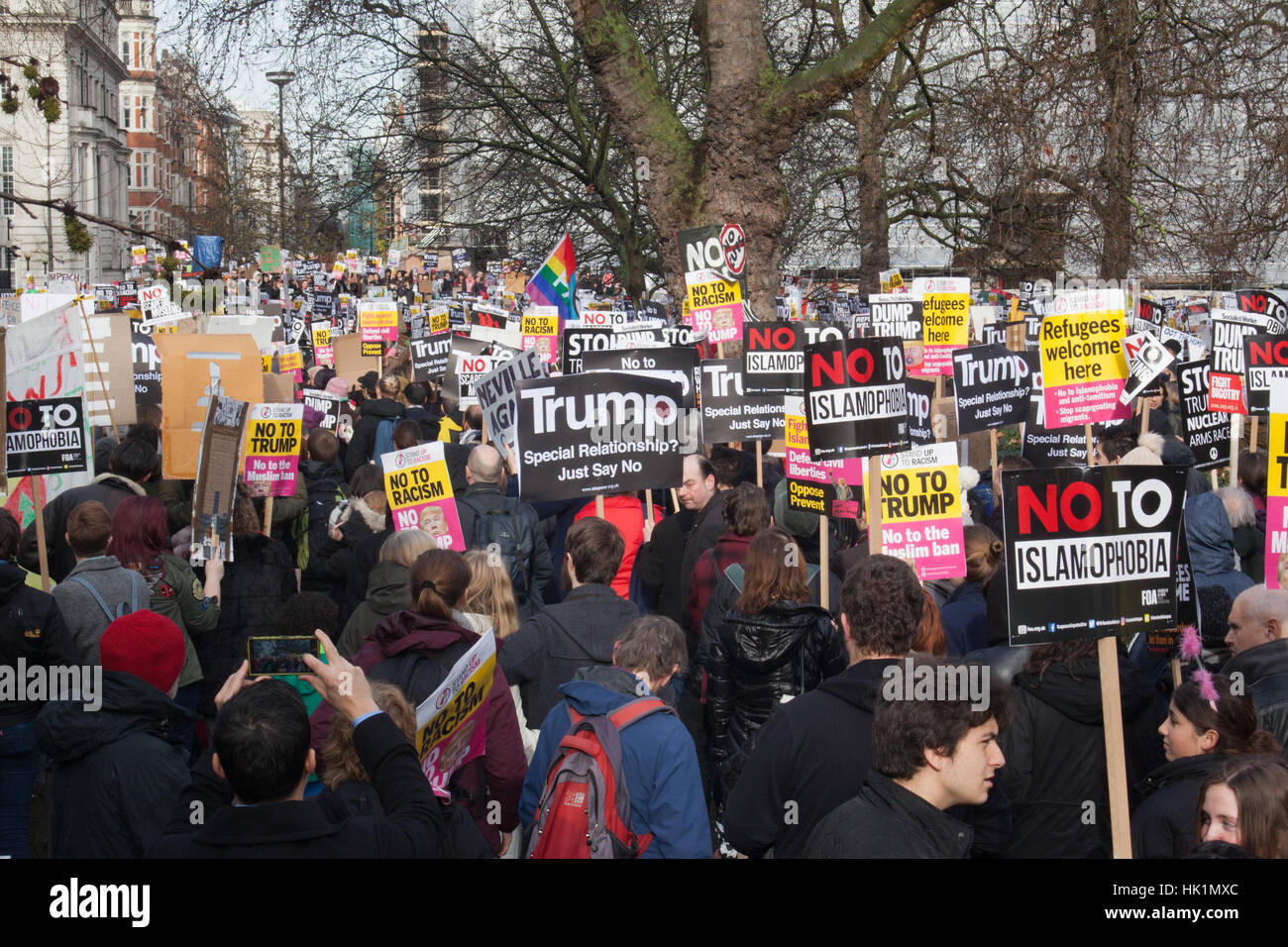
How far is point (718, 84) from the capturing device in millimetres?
12328

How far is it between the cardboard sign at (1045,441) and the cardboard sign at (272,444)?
530 cm

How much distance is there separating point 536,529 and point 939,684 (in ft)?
12.7

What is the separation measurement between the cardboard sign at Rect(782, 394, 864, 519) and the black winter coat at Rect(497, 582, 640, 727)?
189 centimetres

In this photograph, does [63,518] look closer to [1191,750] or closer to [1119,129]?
[1191,750]

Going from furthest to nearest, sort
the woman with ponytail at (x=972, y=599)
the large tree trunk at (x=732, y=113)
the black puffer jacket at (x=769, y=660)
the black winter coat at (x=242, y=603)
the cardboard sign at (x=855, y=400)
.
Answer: the large tree trunk at (x=732, y=113) < the black winter coat at (x=242, y=603) < the cardboard sign at (x=855, y=400) < the woman with ponytail at (x=972, y=599) < the black puffer jacket at (x=769, y=660)

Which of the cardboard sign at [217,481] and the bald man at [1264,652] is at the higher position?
the cardboard sign at [217,481]

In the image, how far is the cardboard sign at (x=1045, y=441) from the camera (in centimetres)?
972

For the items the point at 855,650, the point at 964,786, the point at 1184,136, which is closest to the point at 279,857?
the point at 964,786

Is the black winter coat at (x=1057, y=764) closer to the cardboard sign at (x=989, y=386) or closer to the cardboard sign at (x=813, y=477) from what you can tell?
the cardboard sign at (x=813, y=477)

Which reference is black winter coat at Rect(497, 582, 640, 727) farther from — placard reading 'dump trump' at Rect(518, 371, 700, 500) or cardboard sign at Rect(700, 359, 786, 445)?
cardboard sign at Rect(700, 359, 786, 445)

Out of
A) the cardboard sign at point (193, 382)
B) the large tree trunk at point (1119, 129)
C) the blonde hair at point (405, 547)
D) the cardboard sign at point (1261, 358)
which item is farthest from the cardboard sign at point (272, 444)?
the large tree trunk at point (1119, 129)

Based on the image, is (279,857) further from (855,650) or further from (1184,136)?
(1184,136)

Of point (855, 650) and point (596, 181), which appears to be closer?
point (855, 650)

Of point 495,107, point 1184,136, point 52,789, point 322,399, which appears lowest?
point 52,789
